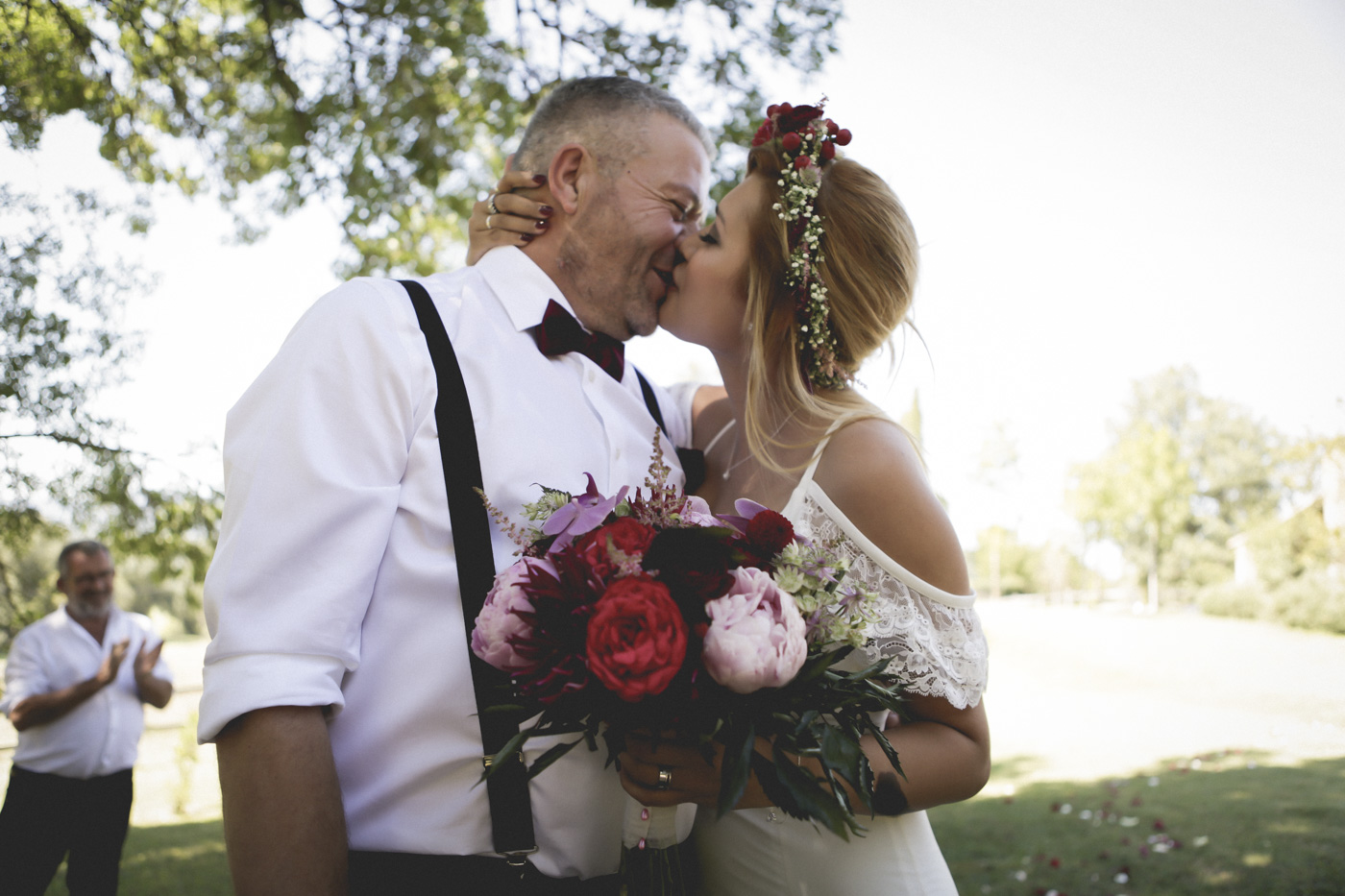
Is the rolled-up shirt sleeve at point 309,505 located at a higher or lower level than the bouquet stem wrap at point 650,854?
higher

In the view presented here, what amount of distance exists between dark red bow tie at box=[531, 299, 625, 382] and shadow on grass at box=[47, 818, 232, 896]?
21.4 feet

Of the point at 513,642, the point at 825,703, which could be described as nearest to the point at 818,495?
the point at 825,703

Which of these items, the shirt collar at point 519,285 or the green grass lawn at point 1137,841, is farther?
the green grass lawn at point 1137,841

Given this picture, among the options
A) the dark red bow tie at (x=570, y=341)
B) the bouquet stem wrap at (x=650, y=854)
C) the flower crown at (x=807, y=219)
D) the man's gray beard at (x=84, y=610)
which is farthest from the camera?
the man's gray beard at (x=84, y=610)

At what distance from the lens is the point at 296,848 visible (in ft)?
5.33

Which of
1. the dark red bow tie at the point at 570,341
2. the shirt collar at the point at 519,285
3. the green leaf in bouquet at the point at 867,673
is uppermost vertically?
the shirt collar at the point at 519,285

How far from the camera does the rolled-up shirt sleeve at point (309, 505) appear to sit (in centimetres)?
167

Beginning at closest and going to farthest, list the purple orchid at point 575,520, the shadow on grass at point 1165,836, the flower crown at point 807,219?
the purple orchid at point 575,520, the flower crown at point 807,219, the shadow on grass at point 1165,836

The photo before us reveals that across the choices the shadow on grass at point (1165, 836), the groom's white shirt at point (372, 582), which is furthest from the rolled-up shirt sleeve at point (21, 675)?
the shadow on grass at point (1165, 836)

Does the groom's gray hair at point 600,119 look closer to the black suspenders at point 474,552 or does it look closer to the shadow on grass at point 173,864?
the black suspenders at point 474,552

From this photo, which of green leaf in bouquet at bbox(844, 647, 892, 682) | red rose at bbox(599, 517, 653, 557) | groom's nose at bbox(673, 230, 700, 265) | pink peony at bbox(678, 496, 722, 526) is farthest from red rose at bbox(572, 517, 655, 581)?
groom's nose at bbox(673, 230, 700, 265)

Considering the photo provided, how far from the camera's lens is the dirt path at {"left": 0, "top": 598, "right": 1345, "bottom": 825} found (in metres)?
10.3

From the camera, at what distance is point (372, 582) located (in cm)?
188

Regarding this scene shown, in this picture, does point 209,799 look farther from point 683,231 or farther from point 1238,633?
point 1238,633
